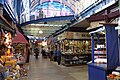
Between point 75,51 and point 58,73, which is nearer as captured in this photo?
point 58,73

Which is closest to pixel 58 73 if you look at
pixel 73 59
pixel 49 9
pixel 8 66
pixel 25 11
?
pixel 73 59

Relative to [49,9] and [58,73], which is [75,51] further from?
[58,73]

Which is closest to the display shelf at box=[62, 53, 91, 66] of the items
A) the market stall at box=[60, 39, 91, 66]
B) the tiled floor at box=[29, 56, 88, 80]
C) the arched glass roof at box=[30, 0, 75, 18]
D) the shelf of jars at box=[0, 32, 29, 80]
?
the market stall at box=[60, 39, 91, 66]

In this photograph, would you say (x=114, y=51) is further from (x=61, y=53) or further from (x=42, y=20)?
(x=61, y=53)

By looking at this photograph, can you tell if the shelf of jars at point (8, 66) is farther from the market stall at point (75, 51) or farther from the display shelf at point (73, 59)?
the market stall at point (75, 51)

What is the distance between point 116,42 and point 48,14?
10174 mm

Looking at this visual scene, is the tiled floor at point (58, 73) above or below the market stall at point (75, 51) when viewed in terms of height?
below

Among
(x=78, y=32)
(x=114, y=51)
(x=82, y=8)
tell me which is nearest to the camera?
(x=114, y=51)

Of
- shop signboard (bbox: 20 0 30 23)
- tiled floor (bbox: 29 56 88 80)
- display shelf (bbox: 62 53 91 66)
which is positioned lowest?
tiled floor (bbox: 29 56 88 80)

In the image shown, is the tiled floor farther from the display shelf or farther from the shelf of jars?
the shelf of jars

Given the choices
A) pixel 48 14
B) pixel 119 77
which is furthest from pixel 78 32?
pixel 119 77

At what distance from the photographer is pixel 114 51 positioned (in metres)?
6.03

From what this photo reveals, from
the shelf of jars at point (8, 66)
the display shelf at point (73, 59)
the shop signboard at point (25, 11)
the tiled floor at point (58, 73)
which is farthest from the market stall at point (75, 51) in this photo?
the shelf of jars at point (8, 66)

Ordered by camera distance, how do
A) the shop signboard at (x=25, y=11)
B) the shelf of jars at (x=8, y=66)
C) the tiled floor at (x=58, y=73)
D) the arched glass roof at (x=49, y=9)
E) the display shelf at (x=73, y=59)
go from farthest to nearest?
1. the display shelf at (x=73, y=59)
2. the shop signboard at (x=25, y=11)
3. the arched glass roof at (x=49, y=9)
4. the tiled floor at (x=58, y=73)
5. the shelf of jars at (x=8, y=66)
